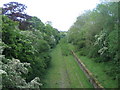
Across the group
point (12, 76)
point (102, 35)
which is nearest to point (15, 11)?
point (102, 35)

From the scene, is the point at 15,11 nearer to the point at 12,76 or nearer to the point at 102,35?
the point at 102,35

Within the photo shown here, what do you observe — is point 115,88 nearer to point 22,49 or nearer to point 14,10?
point 22,49

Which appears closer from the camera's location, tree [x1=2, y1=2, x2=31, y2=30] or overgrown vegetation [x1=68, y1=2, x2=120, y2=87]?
overgrown vegetation [x1=68, y1=2, x2=120, y2=87]

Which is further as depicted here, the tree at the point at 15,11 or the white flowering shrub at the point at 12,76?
the tree at the point at 15,11

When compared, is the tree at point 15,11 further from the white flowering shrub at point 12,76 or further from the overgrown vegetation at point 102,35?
the white flowering shrub at point 12,76

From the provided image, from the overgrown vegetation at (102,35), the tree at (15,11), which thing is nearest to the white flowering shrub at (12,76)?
the overgrown vegetation at (102,35)

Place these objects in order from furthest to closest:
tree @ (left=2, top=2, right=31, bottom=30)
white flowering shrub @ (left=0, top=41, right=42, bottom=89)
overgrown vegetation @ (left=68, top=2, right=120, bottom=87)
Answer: tree @ (left=2, top=2, right=31, bottom=30)
overgrown vegetation @ (left=68, top=2, right=120, bottom=87)
white flowering shrub @ (left=0, top=41, right=42, bottom=89)

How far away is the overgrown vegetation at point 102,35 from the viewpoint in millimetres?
10930

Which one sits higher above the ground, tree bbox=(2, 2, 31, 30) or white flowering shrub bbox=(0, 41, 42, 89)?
tree bbox=(2, 2, 31, 30)

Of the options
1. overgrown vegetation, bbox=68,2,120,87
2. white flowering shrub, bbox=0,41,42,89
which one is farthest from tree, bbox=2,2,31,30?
white flowering shrub, bbox=0,41,42,89

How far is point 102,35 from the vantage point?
17.6 meters

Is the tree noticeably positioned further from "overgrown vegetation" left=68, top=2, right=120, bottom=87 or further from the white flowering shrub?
the white flowering shrub

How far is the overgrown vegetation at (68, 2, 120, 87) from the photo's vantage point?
1093cm

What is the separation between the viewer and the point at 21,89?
255 inches
